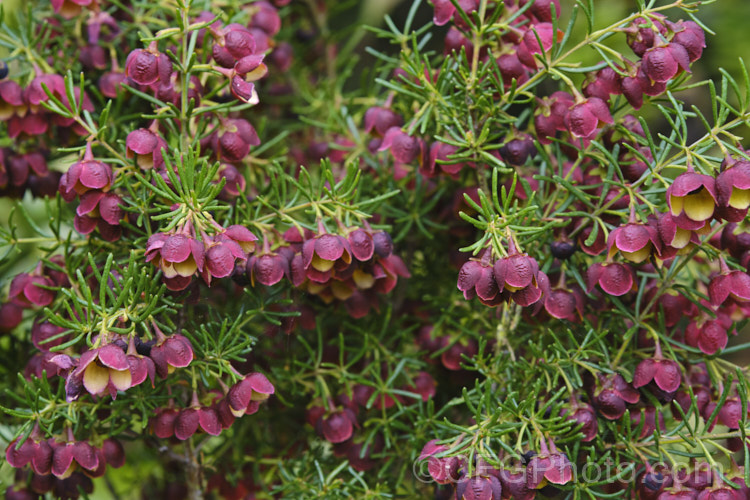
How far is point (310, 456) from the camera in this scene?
1.09m

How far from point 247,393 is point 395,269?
254mm

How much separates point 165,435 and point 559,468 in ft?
1.51

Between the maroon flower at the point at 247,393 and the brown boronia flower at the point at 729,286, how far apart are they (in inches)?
20.8

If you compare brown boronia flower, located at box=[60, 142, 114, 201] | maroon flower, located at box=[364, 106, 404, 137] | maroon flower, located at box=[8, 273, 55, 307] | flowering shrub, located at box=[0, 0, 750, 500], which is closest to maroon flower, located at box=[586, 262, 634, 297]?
flowering shrub, located at box=[0, 0, 750, 500]

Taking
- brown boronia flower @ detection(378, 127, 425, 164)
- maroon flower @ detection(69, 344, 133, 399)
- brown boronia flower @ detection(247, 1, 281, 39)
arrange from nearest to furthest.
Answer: maroon flower @ detection(69, 344, 133, 399) → brown boronia flower @ detection(378, 127, 425, 164) → brown boronia flower @ detection(247, 1, 281, 39)

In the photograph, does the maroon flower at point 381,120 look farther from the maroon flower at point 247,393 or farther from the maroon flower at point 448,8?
the maroon flower at point 247,393

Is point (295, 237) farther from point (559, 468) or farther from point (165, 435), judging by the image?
point (559, 468)

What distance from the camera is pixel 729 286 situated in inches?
33.1

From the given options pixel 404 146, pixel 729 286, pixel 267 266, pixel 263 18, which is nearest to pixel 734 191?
pixel 729 286

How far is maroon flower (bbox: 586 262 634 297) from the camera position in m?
0.83

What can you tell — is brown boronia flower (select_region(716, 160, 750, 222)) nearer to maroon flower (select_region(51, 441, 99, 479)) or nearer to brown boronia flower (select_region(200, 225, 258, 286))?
brown boronia flower (select_region(200, 225, 258, 286))

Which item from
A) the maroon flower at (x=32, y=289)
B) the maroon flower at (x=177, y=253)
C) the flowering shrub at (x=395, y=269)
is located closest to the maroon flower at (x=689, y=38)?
the flowering shrub at (x=395, y=269)

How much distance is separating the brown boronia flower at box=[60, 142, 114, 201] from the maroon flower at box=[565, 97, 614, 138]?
Answer: 0.54 meters

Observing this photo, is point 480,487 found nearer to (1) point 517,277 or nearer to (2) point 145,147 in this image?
(1) point 517,277
